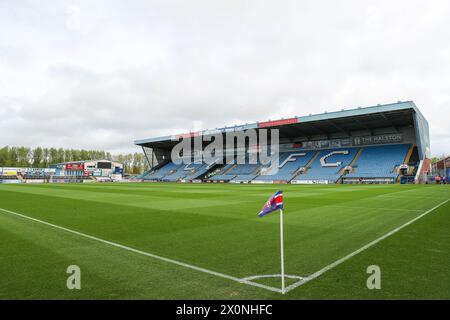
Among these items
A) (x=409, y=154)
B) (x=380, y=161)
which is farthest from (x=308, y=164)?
(x=409, y=154)

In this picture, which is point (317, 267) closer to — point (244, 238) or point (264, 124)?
point (244, 238)

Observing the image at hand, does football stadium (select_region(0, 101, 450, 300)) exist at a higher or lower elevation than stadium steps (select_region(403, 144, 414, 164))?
lower

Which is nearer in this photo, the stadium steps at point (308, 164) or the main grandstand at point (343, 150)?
the main grandstand at point (343, 150)

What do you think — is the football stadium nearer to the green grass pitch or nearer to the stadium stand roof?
the green grass pitch

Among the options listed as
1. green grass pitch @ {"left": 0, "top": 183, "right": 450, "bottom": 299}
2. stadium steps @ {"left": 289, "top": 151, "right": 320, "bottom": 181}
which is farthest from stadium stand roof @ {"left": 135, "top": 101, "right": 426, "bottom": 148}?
green grass pitch @ {"left": 0, "top": 183, "right": 450, "bottom": 299}

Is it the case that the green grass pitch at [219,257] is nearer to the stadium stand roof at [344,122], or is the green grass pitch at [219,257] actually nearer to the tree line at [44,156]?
the stadium stand roof at [344,122]

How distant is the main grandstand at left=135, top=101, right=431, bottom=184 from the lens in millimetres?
45312

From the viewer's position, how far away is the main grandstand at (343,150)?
45.3m

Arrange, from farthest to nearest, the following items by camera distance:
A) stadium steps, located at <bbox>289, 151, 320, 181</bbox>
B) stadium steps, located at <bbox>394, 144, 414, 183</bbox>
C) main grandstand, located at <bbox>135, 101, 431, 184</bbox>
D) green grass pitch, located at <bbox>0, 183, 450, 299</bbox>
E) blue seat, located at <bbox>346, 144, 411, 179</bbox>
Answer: stadium steps, located at <bbox>289, 151, 320, 181</bbox> < blue seat, located at <bbox>346, 144, 411, 179</bbox> < main grandstand, located at <bbox>135, 101, 431, 184</bbox> < stadium steps, located at <bbox>394, 144, 414, 183</bbox> < green grass pitch, located at <bbox>0, 183, 450, 299</bbox>

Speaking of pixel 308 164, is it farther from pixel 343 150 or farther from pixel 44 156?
pixel 44 156

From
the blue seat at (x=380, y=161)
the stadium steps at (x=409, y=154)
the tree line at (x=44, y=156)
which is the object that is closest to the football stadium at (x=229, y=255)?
the blue seat at (x=380, y=161)

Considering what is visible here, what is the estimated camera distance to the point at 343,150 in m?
58.2

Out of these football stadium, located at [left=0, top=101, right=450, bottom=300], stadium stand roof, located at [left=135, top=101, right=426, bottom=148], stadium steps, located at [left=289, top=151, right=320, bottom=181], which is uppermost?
stadium stand roof, located at [left=135, top=101, right=426, bottom=148]

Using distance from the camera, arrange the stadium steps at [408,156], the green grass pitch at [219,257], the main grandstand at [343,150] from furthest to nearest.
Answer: the main grandstand at [343,150], the stadium steps at [408,156], the green grass pitch at [219,257]
